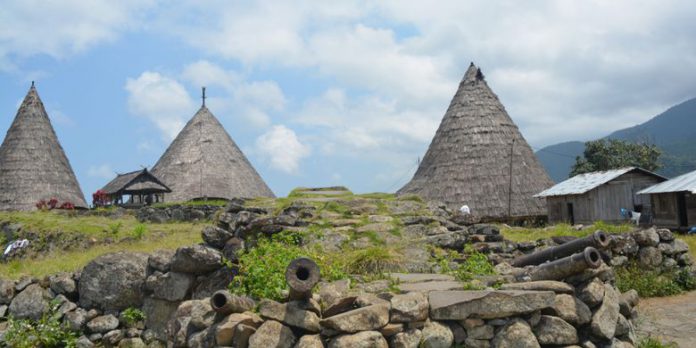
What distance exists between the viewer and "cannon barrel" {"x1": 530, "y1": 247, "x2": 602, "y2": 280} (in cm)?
532

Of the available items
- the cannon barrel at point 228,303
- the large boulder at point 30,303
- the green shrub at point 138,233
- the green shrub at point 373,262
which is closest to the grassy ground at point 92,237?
the green shrub at point 138,233

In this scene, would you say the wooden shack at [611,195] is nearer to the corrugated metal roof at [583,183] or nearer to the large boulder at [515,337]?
the corrugated metal roof at [583,183]

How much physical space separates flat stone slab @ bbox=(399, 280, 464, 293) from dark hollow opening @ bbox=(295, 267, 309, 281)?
1143 mm

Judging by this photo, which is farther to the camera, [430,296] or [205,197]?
[205,197]

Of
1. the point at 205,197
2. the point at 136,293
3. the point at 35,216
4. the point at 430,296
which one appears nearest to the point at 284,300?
the point at 430,296

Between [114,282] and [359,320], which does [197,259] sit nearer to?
[114,282]

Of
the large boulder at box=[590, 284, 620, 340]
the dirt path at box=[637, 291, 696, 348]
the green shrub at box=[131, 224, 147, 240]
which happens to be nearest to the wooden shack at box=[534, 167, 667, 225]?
the dirt path at box=[637, 291, 696, 348]

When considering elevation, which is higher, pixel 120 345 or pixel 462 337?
pixel 462 337

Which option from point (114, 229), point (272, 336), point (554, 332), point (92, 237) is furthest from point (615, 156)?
point (272, 336)

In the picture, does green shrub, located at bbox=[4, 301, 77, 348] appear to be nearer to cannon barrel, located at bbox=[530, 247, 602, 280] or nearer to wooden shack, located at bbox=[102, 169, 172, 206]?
cannon barrel, located at bbox=[530, 247, 602, 280]

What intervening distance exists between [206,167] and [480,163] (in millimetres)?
13163

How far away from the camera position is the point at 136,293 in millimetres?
8344

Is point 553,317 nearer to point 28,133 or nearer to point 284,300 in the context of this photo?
point 284,300

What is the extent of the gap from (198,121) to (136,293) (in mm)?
24117
